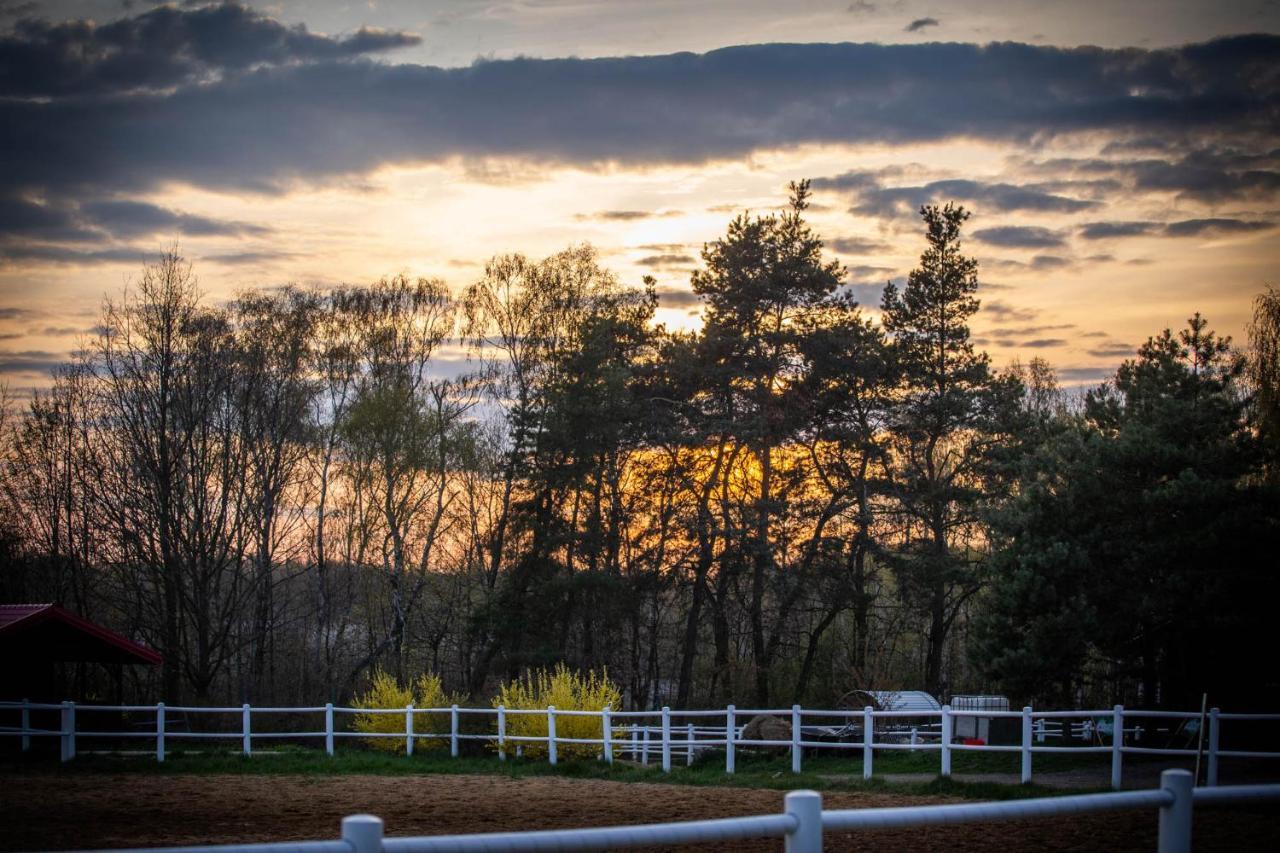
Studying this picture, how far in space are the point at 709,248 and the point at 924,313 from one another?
768 cm

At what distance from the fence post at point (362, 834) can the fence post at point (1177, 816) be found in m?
2.99

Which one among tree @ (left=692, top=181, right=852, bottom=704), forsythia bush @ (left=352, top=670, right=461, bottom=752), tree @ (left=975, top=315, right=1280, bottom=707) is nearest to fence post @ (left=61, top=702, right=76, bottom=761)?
forsythia bush @ (left=352, top=670, right=461, bottom=752)

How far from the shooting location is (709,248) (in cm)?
4181

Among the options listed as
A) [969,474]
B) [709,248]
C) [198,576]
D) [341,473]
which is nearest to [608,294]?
[709,248]

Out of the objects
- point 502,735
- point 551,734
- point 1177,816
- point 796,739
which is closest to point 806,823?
point 1177,816

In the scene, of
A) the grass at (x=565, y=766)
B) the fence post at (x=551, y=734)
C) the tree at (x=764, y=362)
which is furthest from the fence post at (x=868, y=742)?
the tree at (x=764, y=362)

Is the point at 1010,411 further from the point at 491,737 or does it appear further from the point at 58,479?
the point at 58,479

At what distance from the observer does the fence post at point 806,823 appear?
12.9 feet

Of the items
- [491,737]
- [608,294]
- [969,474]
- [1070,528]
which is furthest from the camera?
[608,294]

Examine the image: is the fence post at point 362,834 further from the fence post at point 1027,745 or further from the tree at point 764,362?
the tree at point 764,362

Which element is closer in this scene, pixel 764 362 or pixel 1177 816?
pixel 1177 816

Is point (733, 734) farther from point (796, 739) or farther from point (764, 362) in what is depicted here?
point (764, 362)

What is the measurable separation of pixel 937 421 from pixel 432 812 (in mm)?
27658

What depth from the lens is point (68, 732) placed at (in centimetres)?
2309
